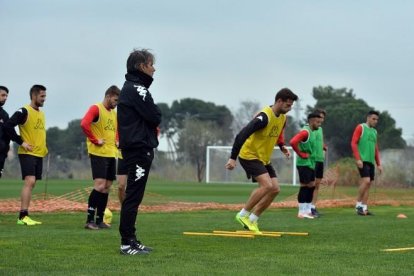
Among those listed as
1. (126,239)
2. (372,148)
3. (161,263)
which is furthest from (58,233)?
(372,148)

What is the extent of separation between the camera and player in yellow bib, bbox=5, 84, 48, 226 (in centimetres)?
1299

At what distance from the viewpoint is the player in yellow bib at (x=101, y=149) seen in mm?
12648

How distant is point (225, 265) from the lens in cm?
785

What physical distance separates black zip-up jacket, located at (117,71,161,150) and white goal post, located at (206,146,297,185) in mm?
39708

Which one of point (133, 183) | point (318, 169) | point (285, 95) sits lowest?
point (133, 183)

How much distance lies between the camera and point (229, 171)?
53938 mm

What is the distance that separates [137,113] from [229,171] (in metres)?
45.1

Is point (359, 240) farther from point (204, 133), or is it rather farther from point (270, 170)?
point (204, 133)

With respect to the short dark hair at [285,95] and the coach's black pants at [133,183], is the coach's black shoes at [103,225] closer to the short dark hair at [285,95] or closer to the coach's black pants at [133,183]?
the short dark hair at [285,95]

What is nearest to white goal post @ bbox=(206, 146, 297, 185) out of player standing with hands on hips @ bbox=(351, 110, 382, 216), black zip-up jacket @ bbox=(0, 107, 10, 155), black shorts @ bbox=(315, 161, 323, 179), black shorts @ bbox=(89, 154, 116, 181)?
player standing with hands on hips @ bbox=(351, 110, 382, 216)

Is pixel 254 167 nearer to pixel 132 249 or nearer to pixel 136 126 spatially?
pixel 136 126

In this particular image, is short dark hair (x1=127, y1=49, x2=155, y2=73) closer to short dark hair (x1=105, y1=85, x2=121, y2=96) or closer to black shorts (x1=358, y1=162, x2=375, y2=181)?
short dark hair (x1=105, y1=85, x2=121, y2=96)

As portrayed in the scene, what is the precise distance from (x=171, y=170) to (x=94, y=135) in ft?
162

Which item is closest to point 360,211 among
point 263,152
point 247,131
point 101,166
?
point 263,152
